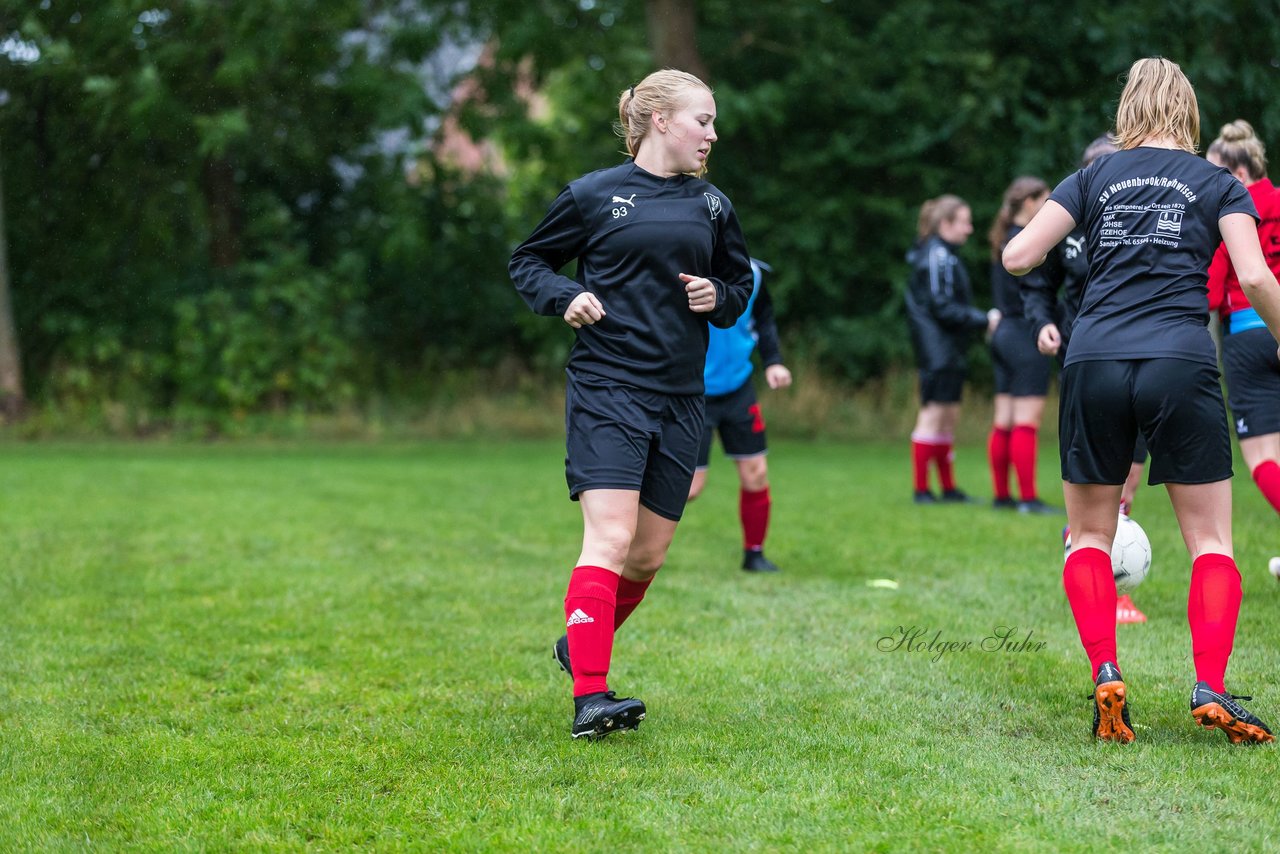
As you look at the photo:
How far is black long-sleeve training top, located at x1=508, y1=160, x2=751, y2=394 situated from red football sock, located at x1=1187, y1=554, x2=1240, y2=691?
1.58m

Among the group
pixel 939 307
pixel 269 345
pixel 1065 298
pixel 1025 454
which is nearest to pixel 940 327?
pixel 939 307

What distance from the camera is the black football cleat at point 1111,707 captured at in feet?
12.7

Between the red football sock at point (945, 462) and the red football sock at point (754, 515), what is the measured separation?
9.72ft

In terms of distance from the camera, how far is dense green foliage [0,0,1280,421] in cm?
1747

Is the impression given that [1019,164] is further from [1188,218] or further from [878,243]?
[1188,218]

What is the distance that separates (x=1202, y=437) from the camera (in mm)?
3828

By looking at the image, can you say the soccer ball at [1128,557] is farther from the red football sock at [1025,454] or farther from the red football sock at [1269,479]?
the red football sock at [1025,454]

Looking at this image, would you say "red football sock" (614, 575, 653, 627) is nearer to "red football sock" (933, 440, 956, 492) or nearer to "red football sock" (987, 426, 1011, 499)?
"red football sock" (987, 426, 1011, 499)

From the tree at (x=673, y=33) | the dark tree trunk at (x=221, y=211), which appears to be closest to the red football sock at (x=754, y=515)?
the tree at (x=673, y=33)

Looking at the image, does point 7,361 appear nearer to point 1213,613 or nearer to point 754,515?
point 754,515

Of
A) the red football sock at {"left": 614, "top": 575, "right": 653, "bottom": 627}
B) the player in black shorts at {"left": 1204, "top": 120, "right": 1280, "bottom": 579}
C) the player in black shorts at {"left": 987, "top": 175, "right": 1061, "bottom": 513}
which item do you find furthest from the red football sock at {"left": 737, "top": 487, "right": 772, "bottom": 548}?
the red football sock at {"left": 614, "top": 575, "right": 653, "bottom": 627}

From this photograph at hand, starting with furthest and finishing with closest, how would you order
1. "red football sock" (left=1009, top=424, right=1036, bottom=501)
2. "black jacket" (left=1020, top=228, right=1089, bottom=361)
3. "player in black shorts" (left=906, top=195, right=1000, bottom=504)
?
"player in black shorts" (left=906, top=195, right=1000, bottom=504), "red football sock" (left=1009, top=424, right=1036, bottom=501), "black jacket" (left=1020, top=228, right=1089, bottom=361)

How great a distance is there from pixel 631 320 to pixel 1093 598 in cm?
158

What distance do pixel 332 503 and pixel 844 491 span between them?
13.0 feet
